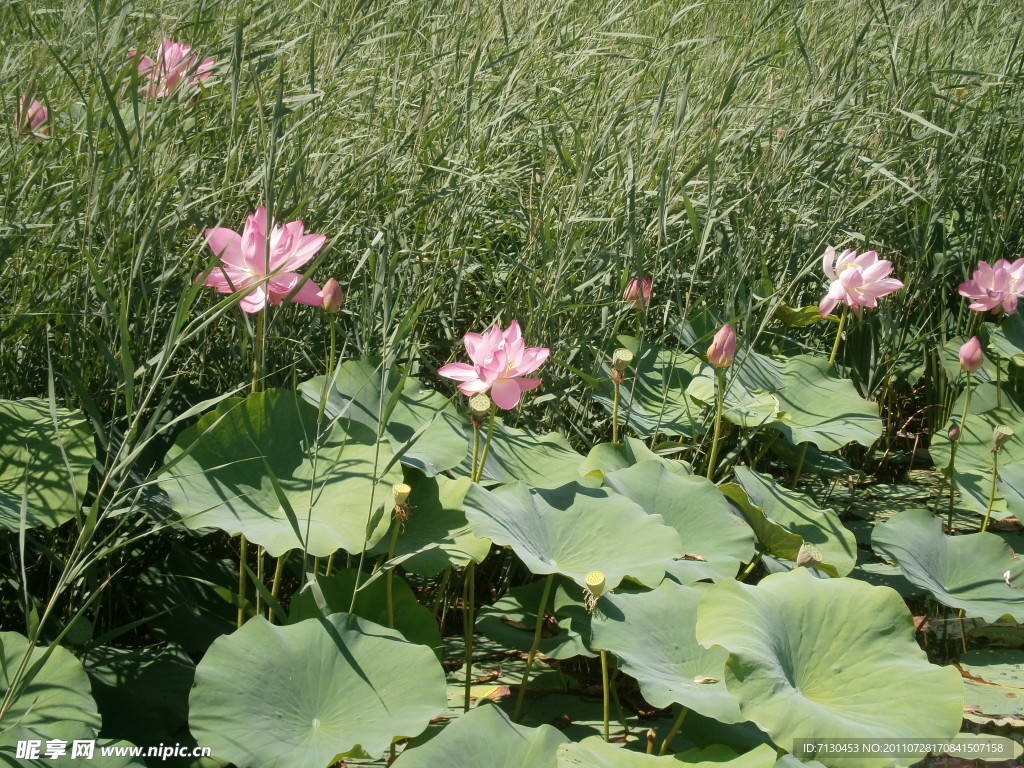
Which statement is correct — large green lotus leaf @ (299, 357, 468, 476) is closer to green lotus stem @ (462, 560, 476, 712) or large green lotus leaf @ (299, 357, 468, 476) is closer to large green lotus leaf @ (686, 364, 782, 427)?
green lotus stem @ (462, 560, 476, 712)

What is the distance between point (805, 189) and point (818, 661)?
5.04ft

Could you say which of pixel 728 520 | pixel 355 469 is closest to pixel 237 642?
pixel 355 469

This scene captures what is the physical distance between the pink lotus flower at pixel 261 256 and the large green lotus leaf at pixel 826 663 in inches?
30.7

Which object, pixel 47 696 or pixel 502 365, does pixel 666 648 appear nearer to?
pixel 502 365

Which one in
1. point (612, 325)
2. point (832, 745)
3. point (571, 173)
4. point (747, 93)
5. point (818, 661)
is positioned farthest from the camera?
point (747, 93)

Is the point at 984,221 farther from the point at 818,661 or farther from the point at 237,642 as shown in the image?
the point at 237,642

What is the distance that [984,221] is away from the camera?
276 centimetres

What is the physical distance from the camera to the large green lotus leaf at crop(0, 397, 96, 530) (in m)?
1.38

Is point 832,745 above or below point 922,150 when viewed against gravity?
below

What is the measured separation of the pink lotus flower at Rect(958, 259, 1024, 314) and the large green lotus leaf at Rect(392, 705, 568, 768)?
1.82 m

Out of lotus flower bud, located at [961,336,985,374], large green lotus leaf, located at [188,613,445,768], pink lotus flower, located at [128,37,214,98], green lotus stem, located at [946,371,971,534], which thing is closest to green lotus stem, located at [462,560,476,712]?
large green lotus leaf, located at [188,613,445,768]

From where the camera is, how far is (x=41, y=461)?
1.46 m

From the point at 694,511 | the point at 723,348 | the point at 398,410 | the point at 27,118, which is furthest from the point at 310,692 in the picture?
the point at 27,118

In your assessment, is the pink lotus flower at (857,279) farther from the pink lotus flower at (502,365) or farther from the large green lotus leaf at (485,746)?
the large green lotus leaf at (485,746)
